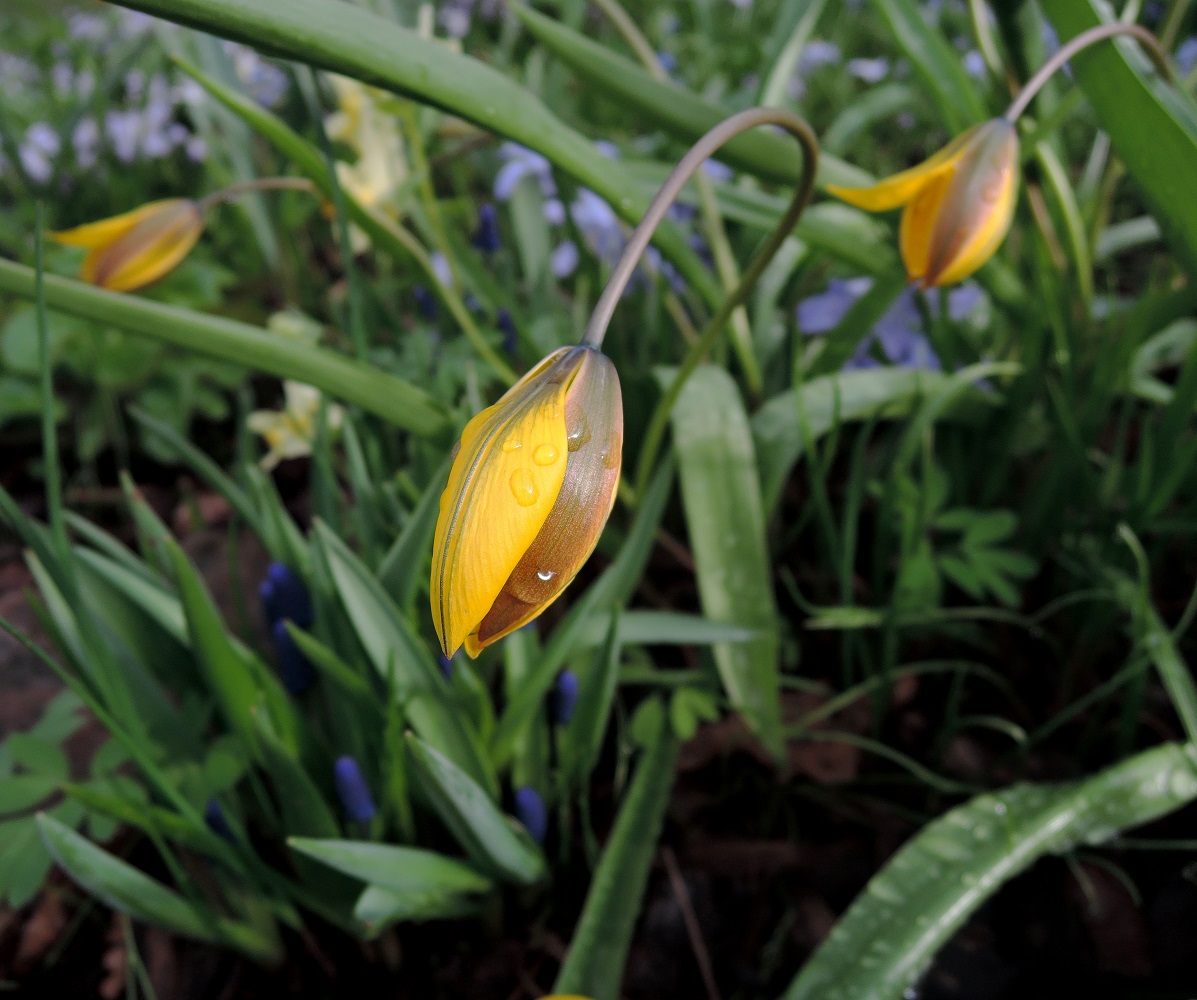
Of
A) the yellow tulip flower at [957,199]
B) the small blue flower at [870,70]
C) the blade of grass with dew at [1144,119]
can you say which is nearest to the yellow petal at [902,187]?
the yellow tulip flower at [957,199]

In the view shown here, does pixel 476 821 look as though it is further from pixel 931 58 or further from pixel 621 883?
pixel 931 58

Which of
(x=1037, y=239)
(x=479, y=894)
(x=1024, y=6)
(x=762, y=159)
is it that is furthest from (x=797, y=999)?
(x=1024, y=6)

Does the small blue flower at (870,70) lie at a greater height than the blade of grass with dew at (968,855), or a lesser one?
greater

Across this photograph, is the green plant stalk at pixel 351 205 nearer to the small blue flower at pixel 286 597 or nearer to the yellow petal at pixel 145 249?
the yellow petal at pixel 145 249

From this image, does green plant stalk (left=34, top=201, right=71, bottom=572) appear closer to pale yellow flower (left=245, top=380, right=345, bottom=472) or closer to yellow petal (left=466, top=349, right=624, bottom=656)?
yellow petal (left=466, top=349, right=624, bottom=656)

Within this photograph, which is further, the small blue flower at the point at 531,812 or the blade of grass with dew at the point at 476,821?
the small blue flower at the point at 531,812

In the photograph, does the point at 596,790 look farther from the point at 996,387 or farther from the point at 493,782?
the point at 996,387
